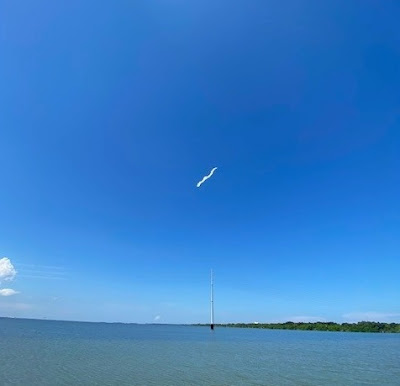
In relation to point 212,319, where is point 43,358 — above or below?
below

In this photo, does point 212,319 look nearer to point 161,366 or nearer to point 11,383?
point 161,366

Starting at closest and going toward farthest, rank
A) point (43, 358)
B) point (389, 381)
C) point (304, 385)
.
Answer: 1. point (304, 385)
2. point (389, 381)
3. point (43, 358)

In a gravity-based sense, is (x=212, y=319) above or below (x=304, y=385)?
above

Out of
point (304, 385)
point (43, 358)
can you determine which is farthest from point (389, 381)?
point (43, 358)

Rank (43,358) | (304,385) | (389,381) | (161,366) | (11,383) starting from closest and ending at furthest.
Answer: (11,383), (304,385), (389,381), (161,366), (43,358)

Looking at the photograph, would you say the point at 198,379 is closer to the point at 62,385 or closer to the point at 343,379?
the point at 62,385

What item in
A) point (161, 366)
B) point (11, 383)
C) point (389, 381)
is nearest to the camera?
point (11, 383)

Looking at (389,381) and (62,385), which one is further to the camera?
(389,381)

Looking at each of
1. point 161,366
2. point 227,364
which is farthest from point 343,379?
point 161,366

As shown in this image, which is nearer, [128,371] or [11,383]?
[11,383]
